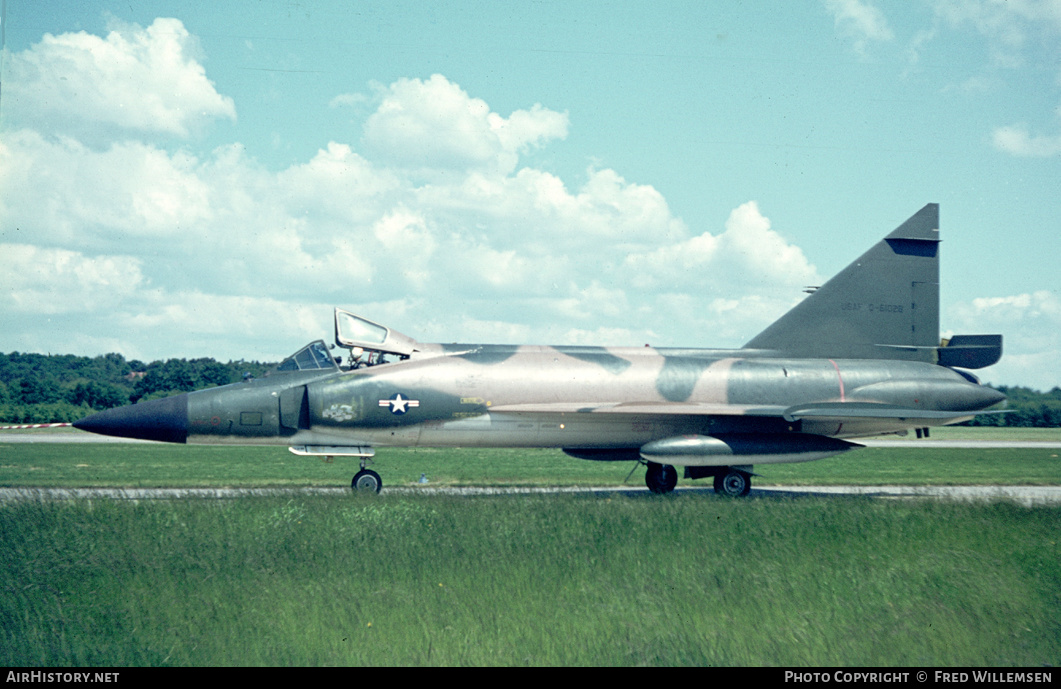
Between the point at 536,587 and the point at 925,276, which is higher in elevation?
the point at 925,276

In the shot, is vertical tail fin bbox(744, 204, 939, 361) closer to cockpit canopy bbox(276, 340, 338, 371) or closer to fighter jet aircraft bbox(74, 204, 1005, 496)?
fighter jet aircraft bbox(74, 204, 1005, 496)

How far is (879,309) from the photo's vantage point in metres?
18.3

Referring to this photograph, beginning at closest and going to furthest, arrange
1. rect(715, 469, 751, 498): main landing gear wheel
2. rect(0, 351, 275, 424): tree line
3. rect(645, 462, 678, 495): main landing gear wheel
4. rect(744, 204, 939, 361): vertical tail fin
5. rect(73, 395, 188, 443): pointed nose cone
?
rect(73, 395, 188, 443): pointed nose cone → rect(715, 469, 751, 498): main landing gear wheel → rect(645, 462, 678, 495): main landing gear wheel → rect(744, 204, 939, 361): vertical tail fin → rect(0, 351, 275, 424): tree line

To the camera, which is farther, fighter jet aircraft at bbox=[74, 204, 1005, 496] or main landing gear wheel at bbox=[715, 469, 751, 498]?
main landing gear wheel at bbox=[715, 469, 751, 498]

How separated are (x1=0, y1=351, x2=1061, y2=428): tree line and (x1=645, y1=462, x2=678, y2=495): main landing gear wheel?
64.5 feet

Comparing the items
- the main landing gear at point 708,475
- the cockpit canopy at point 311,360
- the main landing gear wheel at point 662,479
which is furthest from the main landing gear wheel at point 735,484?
the cockpit canopy at point 311,360

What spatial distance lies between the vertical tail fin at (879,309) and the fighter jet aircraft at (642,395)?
0.10 feet

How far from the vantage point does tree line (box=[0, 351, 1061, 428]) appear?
3975 centimetres

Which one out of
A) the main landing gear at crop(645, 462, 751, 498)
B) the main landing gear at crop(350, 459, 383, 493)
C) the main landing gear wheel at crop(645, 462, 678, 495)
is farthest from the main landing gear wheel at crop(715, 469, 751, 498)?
the main landing gear at crop(350, 459, 383, 493)

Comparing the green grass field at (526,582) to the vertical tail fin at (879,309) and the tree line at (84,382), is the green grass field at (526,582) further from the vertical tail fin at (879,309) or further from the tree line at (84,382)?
the tree line at (84,382)
